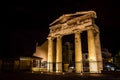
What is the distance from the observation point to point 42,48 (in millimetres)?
44250

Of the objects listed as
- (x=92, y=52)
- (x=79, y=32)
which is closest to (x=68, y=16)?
(x=79, y=32)

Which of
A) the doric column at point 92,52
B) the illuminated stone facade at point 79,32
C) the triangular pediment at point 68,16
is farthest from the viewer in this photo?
the triangular pediment at point 68,16

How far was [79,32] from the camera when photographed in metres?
31.1

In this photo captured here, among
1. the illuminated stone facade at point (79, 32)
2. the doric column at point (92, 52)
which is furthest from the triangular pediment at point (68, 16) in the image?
the doric column at point (92, 52)

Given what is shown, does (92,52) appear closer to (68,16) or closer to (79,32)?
(79,32)

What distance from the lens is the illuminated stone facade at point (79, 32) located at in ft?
91.1

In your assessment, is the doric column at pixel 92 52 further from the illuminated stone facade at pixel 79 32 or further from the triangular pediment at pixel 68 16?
the triangular pediment at pixel 68 16

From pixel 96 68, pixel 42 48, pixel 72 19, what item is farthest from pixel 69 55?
pixel 96 68

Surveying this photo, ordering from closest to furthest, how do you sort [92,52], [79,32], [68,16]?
1. [92,52]
2. [79,32]
3. [68,16]

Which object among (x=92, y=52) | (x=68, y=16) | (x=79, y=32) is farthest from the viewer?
(x=68, y=16)

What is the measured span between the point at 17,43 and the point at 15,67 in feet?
30.8

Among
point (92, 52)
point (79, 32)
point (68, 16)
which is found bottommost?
point (92, 52)

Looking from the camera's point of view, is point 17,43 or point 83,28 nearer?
point 83,28

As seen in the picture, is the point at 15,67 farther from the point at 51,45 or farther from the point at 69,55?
the point at 69,55
